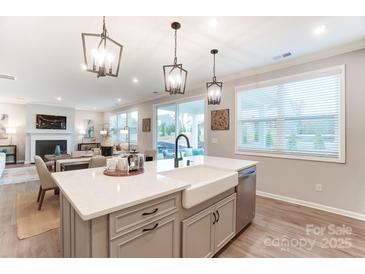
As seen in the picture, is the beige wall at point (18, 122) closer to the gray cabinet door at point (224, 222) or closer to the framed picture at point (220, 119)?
the framed picture at point (220, 119)

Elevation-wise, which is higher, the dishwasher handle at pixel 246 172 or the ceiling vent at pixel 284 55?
the ceiling vent at pixel 284 55

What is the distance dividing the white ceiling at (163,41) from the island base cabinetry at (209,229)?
2.15m

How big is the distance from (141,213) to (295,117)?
3.38 m

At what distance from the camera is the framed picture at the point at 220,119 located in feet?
14.2

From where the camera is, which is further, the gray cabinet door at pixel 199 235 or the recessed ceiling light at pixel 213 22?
the recessed ceiling light at pixel 213 22

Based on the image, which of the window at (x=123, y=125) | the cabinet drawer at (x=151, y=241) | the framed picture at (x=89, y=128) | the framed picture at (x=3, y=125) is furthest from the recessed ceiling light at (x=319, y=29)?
the framed picture at (x=3, y=125)

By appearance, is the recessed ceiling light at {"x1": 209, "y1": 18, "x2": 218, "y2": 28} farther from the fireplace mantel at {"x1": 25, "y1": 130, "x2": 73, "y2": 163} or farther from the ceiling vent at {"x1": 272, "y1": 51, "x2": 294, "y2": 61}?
the fireplace mantel at {"x1": 25, "y1": 130, "x2": 73, "y2": 163}

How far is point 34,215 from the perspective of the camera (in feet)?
9.39

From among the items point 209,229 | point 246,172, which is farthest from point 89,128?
point 209,229

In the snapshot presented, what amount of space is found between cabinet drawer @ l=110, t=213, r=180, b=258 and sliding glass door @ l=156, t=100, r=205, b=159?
10.1ft

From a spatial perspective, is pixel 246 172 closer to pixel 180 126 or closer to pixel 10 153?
pixel 180 126

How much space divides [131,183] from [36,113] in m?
8.92

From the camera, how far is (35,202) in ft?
11.1
